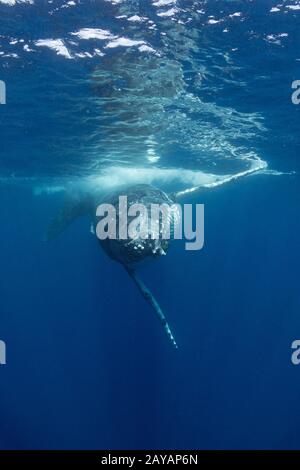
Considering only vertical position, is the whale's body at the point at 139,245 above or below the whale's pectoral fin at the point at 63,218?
below

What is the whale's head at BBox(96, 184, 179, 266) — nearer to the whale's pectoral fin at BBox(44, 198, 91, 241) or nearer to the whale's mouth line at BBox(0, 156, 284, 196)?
the whale's pectoral fin at BBox(44, 198, 91, 241)

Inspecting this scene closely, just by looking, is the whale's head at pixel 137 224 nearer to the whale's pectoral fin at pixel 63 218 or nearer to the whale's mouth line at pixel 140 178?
the whale's pectoral fin at pixel 63 218

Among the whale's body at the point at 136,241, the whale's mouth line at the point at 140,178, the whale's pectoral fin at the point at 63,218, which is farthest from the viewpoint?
the whale's mouth line at the point at 140,178

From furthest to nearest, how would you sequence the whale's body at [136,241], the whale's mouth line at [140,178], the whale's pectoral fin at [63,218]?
the whale's mouth line at [140,178] < the whale's pectoral fin at [63,218] < the whale's body at [136,241]

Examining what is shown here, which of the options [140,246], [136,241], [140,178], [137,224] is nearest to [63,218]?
[140,178]

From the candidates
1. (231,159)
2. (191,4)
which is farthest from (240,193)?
(191,4)

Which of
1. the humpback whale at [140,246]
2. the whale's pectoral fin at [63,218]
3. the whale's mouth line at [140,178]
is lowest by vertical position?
the humpback whale at [140,246]

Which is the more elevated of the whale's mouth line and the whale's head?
the whale's mouth line

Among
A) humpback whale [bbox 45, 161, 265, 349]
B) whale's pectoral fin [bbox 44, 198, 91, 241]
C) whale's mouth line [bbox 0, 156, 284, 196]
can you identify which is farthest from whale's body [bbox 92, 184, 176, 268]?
whale's mouth line [bbox 0, 156, 284, 196]

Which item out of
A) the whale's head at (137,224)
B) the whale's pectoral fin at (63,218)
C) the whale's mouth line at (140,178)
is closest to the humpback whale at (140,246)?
the whale's head at (137,224)

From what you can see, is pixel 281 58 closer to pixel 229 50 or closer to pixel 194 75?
pixel 229 50

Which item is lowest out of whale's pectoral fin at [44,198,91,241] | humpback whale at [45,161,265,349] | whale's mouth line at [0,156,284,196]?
humpback whale at [45,161,265,349]

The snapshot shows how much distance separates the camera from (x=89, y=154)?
80.0ft

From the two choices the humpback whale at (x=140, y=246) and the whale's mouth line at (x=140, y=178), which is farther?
the whale's mouth line at (x=140, y=178)
